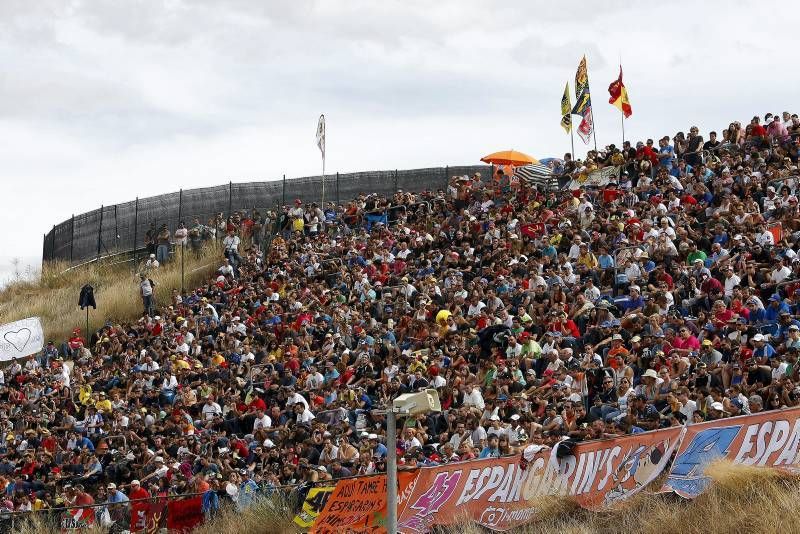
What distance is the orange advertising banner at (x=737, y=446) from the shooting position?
16.1m

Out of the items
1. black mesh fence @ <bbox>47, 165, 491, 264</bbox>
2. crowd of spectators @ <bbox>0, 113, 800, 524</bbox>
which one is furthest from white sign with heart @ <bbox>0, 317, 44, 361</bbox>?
black mesh fence @ <bbox>47, 165, 491, 264</bbox>

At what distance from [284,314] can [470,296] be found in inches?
223

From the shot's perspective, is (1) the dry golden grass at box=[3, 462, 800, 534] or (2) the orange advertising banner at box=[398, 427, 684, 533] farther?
(2) the orange advertising banner at box=[398, 427, 684, 533]

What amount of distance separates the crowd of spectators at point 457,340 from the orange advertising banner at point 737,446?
1.75m

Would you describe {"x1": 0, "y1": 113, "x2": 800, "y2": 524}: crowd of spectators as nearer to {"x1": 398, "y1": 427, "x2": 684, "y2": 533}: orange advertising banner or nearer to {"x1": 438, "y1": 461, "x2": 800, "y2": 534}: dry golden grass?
{"x1": 398, "y1": 427, "x2": 684, "y2": 533}: orange advertising banner

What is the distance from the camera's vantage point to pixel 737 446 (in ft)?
54.1

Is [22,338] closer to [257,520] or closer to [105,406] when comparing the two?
[105,406]

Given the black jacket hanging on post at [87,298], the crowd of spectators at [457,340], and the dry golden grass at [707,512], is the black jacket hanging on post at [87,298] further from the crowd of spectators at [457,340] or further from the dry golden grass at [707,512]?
the dry golden grass at [707,512]

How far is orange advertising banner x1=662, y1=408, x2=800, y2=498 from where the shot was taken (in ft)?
52.7

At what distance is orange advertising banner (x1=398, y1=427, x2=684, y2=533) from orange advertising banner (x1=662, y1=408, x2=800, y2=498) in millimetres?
210

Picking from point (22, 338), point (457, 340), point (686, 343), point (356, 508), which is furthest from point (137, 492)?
point (22, 338)

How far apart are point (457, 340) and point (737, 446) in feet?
33.1

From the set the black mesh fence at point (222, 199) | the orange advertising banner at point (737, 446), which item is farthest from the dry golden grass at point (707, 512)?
the black mesh fence at point (222, 199)

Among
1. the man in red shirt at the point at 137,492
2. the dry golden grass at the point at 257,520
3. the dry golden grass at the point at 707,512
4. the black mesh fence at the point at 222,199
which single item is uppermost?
the black mesh fence at the point at 222,199
